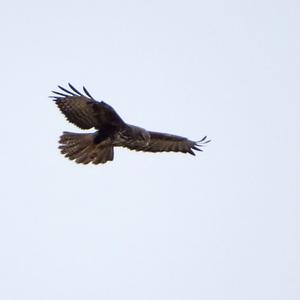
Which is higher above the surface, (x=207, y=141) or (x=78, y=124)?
(x=207, y=141)

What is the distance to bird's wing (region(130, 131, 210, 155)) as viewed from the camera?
20516 mm

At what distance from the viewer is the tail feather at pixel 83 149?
19.5m

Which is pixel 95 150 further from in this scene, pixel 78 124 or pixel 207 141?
pixel 207 141

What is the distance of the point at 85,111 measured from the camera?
1934 cm

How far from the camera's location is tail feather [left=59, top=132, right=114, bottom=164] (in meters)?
19.5

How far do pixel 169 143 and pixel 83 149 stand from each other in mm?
1913

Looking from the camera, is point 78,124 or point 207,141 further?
point 207,141

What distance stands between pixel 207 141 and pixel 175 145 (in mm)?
545

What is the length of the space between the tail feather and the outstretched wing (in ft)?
0.75

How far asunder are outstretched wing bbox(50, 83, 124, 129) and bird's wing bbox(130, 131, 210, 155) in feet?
3.58

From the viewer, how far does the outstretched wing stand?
752 inches

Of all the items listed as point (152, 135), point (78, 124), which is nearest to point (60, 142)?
point (78, 124)

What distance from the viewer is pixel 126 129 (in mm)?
19484

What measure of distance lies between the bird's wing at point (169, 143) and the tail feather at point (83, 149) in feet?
2.79
